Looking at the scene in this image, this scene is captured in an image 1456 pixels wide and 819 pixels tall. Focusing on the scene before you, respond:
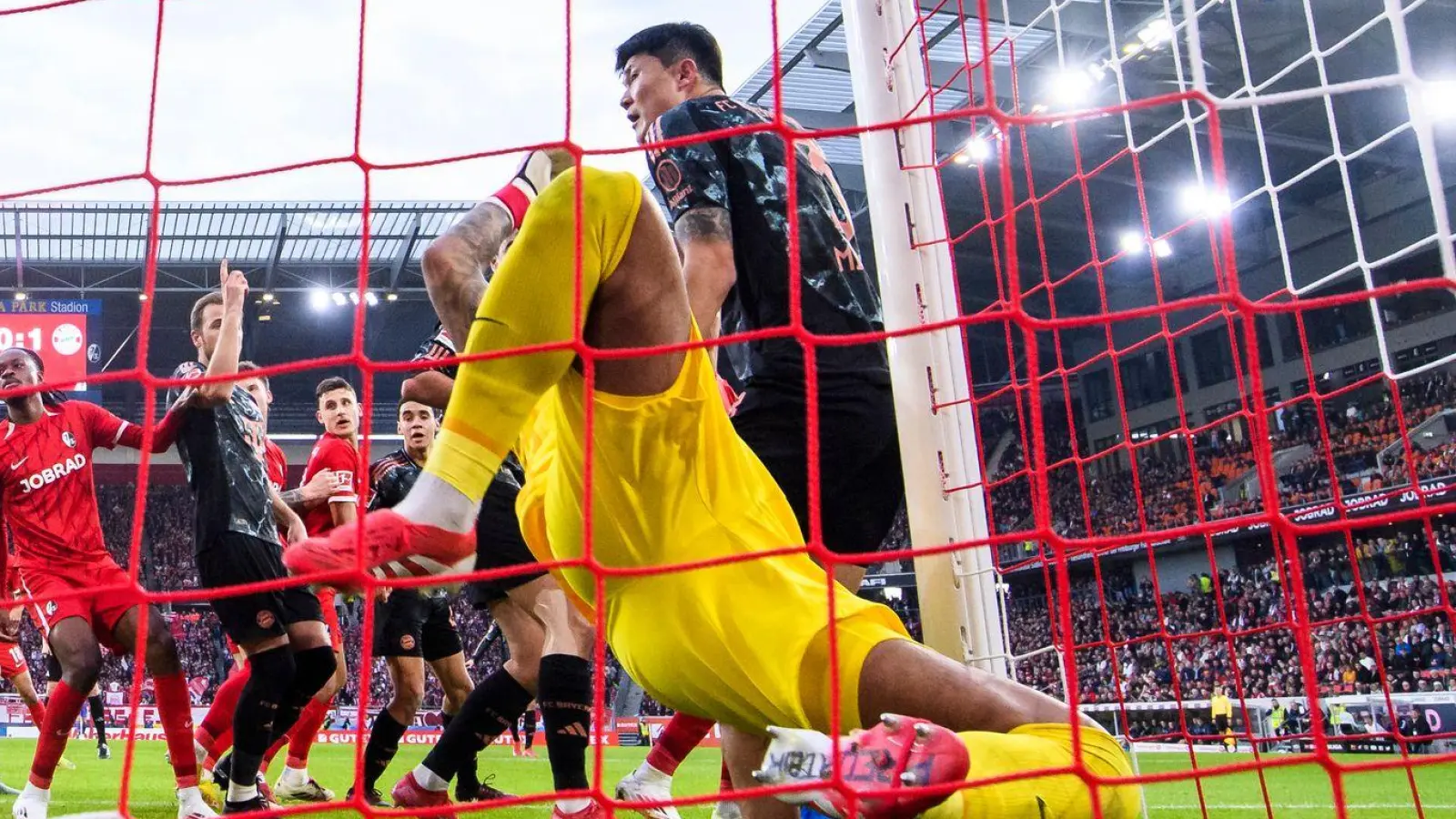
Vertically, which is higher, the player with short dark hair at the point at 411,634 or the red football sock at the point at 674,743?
the player with short dark hair at the point at 411,634

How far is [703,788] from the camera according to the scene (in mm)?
6305

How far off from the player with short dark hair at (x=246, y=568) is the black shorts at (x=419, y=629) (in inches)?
31.4

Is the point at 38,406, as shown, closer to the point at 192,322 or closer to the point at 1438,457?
the point at 192,322

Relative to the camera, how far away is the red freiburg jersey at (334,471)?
4.78 meters

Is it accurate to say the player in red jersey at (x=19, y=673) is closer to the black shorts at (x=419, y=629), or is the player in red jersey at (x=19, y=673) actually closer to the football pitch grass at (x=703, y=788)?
the football pitch grass at (x=703, y=788)

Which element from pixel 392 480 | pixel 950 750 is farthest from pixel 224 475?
pixel 950 750

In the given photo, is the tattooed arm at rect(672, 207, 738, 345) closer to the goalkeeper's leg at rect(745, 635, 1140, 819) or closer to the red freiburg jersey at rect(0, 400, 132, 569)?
the goalkeeper's leg at rect(745, 635, 1140, 819)

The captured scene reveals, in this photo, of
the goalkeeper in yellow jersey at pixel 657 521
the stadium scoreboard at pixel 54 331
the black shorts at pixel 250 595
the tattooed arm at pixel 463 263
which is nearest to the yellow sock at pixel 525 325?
the goalkeeper in yellow jersey at pixel 657 521

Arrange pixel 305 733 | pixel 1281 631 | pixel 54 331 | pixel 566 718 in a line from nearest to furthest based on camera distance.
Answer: pixel 566 718
pixel 305 733
pixel 1281 631
pixel 54 331

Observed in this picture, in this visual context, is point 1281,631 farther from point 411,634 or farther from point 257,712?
point 257,712

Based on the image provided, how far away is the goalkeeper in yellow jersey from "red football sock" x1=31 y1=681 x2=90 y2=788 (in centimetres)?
282

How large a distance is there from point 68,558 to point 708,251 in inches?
118

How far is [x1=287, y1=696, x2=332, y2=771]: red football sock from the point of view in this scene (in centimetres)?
517

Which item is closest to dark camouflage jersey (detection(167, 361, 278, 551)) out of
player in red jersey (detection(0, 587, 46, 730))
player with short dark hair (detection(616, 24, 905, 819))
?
player with short dark hair (detection(616, 24, 905, 819))
